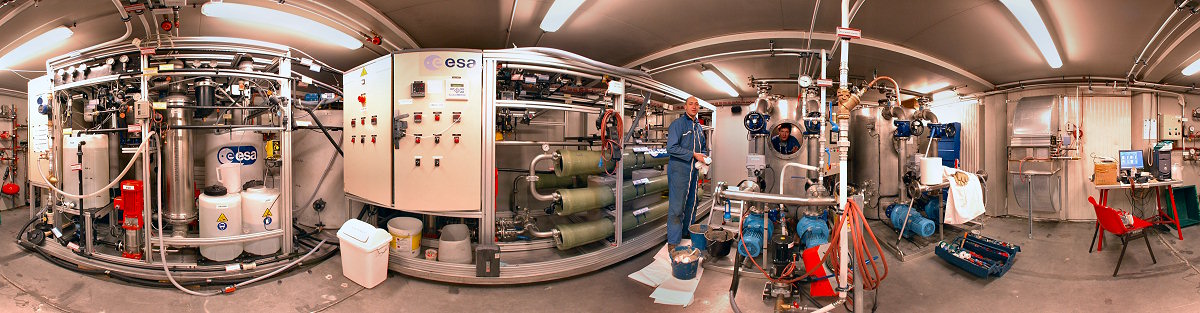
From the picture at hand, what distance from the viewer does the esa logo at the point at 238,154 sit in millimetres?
3879

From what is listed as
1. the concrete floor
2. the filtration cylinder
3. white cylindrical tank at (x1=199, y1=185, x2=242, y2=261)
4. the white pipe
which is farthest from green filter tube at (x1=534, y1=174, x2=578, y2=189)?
the filtration cylinder

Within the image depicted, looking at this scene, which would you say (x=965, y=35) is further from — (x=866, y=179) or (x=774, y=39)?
(x=866, y=179)

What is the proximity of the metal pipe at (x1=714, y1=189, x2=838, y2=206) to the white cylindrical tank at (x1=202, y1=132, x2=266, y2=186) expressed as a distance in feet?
16.3

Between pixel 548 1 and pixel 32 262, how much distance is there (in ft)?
18.1

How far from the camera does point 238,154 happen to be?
3.93 m

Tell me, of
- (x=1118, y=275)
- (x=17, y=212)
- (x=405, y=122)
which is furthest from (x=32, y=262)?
(x=1118, y=275)

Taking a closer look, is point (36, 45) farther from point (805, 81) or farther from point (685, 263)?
point (805, 81)

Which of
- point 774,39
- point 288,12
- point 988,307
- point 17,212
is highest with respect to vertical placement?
point 288,12

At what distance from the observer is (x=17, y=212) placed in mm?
5027

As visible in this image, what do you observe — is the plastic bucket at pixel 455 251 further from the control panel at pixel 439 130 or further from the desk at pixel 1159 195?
the desk at pixel 1159 195

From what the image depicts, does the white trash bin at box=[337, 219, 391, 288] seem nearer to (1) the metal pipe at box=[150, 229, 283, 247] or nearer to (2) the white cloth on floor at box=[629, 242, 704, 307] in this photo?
(1) the metal pipe at box=[150, 229, 283, 247]

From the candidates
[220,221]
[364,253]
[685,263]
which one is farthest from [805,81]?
[220,221]

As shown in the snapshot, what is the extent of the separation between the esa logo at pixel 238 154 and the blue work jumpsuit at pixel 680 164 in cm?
462

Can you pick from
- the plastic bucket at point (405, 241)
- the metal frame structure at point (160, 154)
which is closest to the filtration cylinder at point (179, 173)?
the metal frame structure at point (160, 154)
